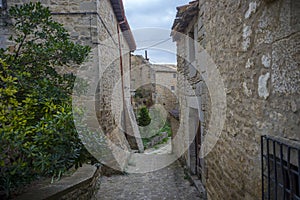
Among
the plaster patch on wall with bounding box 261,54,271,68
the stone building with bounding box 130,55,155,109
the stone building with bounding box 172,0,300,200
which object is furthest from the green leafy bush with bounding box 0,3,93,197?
the stone building with bounding box 130,55,155,109

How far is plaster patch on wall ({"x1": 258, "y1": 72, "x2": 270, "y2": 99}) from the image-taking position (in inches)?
67.2

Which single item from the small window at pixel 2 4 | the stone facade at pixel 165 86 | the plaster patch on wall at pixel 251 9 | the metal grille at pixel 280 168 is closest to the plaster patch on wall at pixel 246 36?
the plaster patch on wall at pixel 251 9

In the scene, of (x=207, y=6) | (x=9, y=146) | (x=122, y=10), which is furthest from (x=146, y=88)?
(x=9, y=146)

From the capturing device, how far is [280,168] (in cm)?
163

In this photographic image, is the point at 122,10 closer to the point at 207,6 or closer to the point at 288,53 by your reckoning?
the point at 207,6

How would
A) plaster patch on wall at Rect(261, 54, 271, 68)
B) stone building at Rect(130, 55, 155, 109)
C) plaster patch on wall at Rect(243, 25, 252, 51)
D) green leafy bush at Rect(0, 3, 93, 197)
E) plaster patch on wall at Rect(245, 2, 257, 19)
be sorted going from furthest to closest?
stone building at Rect(130, 55, 155, 109), green leafy bush at Rect(0, 3, 93, 197), plaster patch on wall at Rect(243, 25, 252, 51), plaster patch on wall at Rect(245, 2, 257, 19), plaster patch on wall at Rect(261, 54, 271, 68)

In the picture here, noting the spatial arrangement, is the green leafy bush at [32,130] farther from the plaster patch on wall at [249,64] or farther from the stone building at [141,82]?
the stone building at [141,82]

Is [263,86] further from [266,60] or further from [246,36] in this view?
[246,36]

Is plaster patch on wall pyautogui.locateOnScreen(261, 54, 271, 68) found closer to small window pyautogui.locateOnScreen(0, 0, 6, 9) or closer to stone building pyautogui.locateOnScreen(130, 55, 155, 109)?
small window pyautogui.locateOnScreen(0, 0, 6, 9)

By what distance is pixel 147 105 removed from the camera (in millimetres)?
14594

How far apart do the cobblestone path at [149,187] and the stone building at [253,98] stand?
1709 mm

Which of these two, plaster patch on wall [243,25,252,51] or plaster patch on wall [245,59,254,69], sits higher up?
plaster patch on wall [243,25,252,51]

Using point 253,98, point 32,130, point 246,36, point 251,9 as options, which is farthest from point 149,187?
point 251,9

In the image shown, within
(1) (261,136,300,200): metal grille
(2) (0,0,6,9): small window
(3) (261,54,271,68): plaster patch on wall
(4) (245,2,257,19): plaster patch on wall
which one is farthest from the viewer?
(2) (0,0,6,9): small window
